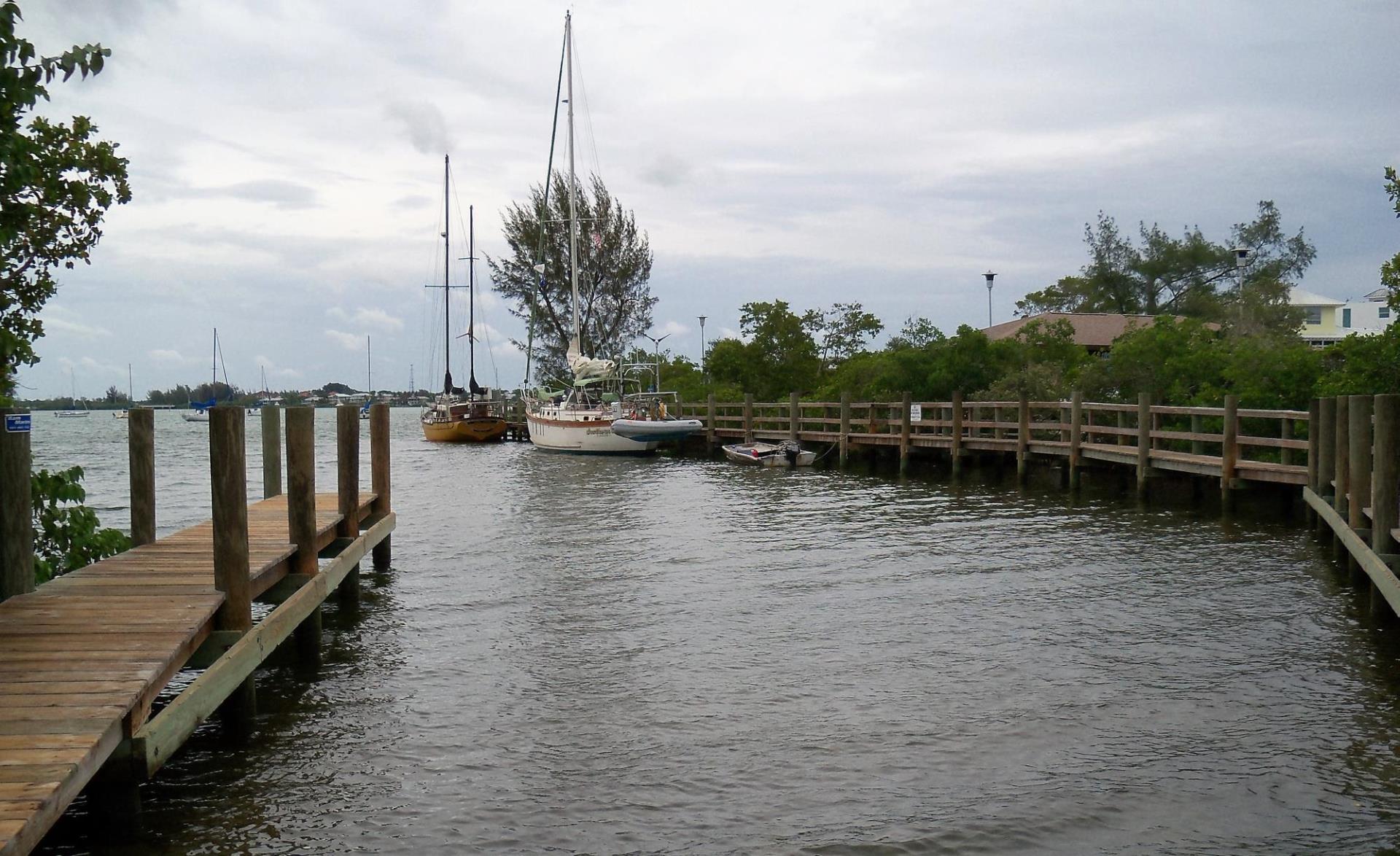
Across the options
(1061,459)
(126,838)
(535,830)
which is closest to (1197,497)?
(1061,459)

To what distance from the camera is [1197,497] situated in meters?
19.7

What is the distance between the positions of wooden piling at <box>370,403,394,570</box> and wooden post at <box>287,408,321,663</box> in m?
3.17

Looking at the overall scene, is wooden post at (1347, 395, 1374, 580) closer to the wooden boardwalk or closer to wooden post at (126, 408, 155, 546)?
the wooden boardwalk

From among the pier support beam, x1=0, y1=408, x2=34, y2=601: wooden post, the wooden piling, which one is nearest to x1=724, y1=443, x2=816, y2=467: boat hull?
the pier support beam

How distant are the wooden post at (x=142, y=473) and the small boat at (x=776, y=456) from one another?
2319 centimetres

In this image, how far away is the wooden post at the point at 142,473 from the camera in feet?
28.6

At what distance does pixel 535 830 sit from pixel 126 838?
1.97 m

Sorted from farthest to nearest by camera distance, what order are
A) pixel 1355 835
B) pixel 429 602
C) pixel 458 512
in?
pixel 458 512 < pixel 429 602 < pixel 1355 835

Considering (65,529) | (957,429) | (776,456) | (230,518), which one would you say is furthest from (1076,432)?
(230,518)

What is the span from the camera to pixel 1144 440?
1978 centimetres

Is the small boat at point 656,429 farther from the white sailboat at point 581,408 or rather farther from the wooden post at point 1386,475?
the wooden post at point 1386,475

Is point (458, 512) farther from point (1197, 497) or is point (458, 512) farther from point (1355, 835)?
point (1355, 835)

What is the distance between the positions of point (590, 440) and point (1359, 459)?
31.8m

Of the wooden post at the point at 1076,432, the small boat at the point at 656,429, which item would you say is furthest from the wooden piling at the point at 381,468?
the small boat at the point at 656,429
